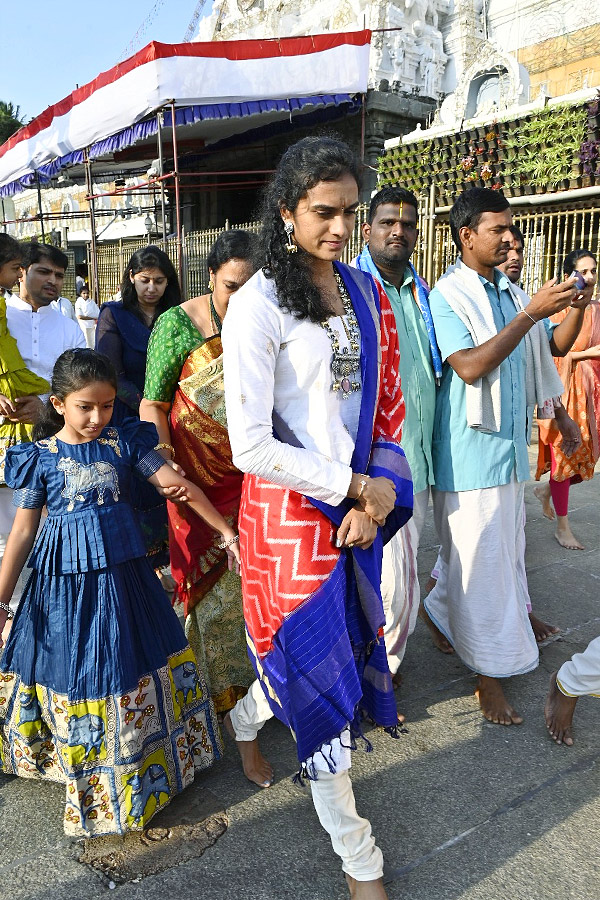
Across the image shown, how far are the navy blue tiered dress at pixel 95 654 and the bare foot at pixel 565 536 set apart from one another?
9.80 ft

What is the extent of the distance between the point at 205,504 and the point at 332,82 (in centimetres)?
1050

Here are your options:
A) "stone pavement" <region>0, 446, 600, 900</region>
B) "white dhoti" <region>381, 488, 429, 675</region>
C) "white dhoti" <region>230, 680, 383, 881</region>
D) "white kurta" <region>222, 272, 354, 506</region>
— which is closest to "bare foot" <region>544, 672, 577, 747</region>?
"stone pavement" <region>0, 446, 600, 900</region>

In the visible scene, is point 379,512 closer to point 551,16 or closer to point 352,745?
point 352,745

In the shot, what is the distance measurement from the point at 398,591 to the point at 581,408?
2834 millimetres

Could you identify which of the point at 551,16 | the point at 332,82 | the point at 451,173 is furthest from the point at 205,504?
the point at 551,16

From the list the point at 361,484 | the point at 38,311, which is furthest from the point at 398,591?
the point at 38,311

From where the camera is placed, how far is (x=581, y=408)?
4.87 metres

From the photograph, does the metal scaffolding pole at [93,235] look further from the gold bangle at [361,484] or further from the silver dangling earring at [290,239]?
the gold bangle at [361,484]

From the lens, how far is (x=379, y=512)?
70.7 inches

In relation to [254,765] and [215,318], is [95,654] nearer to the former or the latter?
[254,765]

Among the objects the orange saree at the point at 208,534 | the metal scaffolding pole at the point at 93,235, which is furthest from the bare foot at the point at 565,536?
the metal scaffolding pole at the point at 93,235

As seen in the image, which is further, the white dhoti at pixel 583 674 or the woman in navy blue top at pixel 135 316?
the woman in navy blue top at pixel 135 316

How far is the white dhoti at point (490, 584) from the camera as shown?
8.82ft

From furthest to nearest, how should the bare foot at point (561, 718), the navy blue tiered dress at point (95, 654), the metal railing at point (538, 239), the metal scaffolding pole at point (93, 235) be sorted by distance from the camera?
the metal scaffolding pole at point (93, 235) → the metal railing at point (538, 239) → the bare foot at point (561, 718) → the navy blue tiered dress at point (95, 654)
